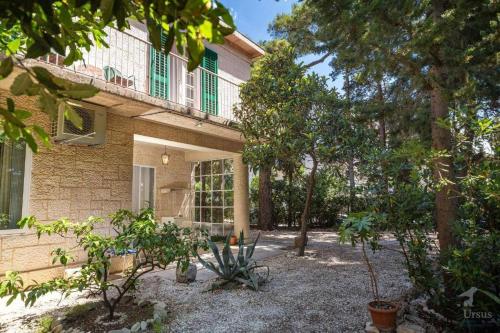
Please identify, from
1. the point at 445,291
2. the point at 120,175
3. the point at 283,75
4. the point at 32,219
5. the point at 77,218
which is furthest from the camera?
the point at 283,75

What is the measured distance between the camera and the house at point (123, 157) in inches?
197

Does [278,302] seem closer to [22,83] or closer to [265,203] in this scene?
[22,83]

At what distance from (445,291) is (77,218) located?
596 cm

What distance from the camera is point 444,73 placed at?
5121 millimetres

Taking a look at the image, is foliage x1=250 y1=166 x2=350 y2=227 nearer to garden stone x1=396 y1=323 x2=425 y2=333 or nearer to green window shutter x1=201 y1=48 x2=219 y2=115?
green window shutter x1=201 y1=48 x2=219 y2=115

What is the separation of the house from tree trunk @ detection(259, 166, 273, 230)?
13.0ft

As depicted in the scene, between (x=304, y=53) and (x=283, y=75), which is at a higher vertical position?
(x=304, y=53)

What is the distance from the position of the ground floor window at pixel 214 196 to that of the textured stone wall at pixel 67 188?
13.4 ft

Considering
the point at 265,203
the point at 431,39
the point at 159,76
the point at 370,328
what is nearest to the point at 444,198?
the point at 370,328

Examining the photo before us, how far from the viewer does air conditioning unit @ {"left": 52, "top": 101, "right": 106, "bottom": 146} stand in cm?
512

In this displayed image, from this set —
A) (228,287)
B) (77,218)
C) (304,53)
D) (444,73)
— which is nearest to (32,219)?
(77,218)

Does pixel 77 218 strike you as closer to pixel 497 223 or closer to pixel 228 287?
pixel 228 287

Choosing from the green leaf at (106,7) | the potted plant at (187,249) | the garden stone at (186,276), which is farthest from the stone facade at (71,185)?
the green leaf at (106,7)

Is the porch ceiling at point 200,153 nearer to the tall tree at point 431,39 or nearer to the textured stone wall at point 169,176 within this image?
the textured stone wall at point 169,176
